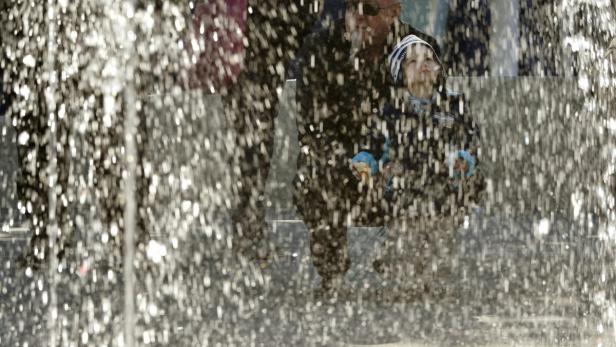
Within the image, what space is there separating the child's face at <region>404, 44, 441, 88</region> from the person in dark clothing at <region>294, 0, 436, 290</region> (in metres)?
0.09

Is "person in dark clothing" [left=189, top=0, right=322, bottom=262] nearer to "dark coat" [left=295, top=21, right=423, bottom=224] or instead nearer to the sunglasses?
the sunglasses

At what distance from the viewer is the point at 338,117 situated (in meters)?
5.22

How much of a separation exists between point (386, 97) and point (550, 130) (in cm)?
460

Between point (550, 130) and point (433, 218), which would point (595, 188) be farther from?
point (433, 218)

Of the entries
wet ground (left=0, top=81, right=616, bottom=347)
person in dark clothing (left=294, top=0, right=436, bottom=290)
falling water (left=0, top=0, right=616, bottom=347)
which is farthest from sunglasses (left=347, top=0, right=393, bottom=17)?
wet ground (left=0, top=81, right=616, bottom=347)

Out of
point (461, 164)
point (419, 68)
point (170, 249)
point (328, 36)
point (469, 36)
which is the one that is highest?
point (469, 36)

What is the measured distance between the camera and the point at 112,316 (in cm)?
482

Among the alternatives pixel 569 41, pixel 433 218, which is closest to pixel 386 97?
pixel 433 218

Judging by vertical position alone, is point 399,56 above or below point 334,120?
above

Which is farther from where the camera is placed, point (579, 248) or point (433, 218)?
point (579, 248)

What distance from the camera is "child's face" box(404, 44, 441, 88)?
5.20 metres

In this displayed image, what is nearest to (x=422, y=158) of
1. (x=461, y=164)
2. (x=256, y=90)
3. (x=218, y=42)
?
(x=461, y=164)

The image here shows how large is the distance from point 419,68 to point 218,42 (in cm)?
135

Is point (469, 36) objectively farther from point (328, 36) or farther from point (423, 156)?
point (423, 156)
